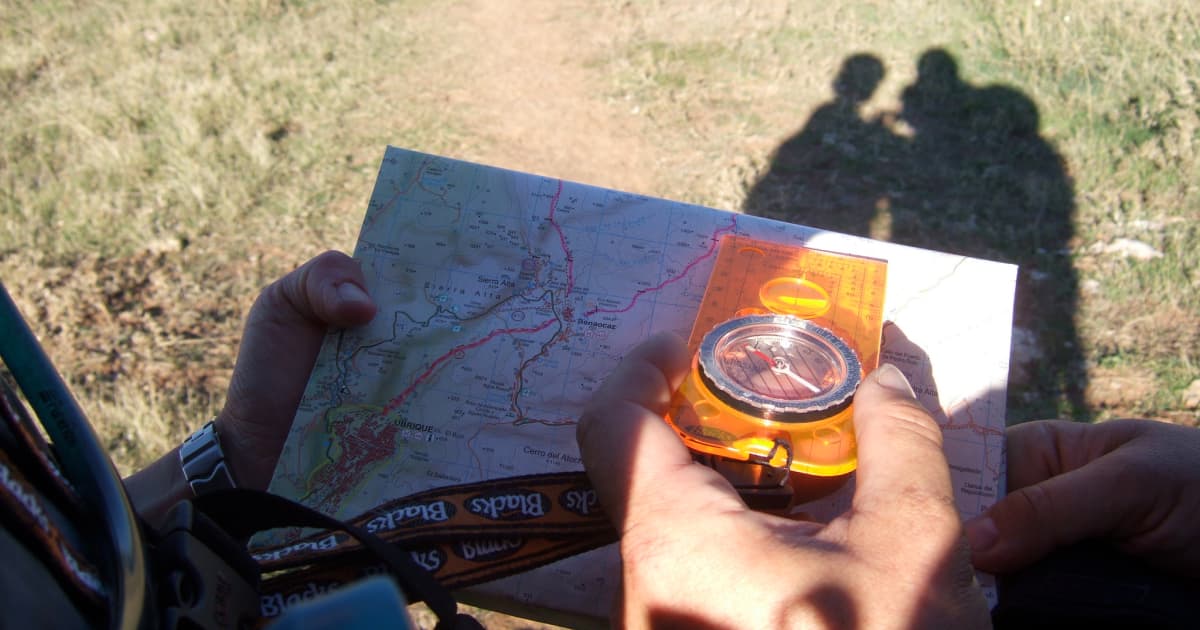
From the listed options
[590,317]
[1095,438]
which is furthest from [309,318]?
[1095,438]

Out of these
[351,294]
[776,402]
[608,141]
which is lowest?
[608,141]

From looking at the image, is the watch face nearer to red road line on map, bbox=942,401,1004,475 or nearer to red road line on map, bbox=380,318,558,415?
red road line on map, bbox=942,401,1004,475

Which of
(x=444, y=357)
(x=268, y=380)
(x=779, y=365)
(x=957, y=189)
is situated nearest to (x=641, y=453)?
(x=779, y=365)

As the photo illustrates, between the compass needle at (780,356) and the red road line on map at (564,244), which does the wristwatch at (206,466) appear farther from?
the compass needle at (780,356)

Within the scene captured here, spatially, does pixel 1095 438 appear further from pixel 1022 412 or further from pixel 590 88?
pixel 590 88

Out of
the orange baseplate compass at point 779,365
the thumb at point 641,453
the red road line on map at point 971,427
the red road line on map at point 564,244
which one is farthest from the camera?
the red road line on map at point 564,244

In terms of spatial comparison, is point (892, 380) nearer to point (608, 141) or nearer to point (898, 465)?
point (898, 465)

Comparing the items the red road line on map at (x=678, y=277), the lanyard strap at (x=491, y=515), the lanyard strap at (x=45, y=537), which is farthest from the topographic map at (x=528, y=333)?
the lanyard strap at (x=45, y=537)

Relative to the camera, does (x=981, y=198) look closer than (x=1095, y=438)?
No
